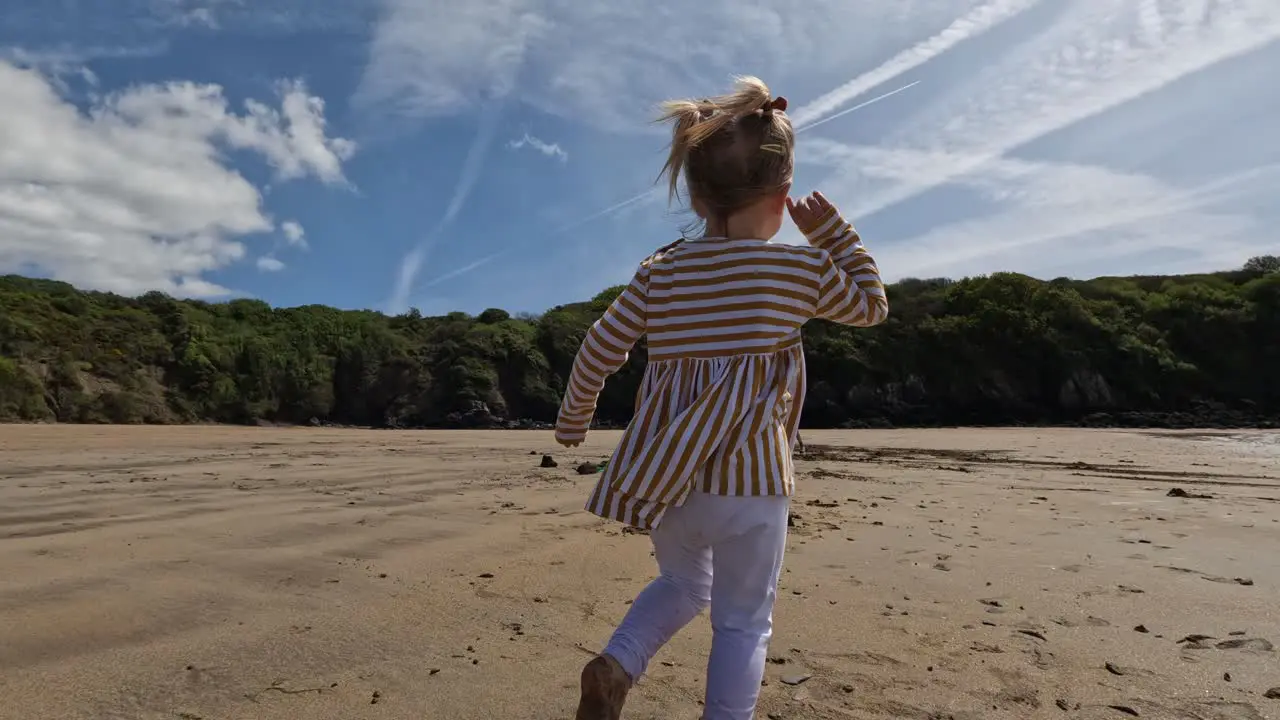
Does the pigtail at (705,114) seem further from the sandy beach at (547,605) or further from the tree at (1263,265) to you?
the tree at (1263,265)

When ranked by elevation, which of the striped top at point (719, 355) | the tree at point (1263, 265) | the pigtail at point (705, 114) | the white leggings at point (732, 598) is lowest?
the white leggings at point (732, 598)

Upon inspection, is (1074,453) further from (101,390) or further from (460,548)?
(101,390)

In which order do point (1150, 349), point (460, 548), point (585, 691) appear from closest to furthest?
point (585, 691), point (460, 548), point (1150, 349)

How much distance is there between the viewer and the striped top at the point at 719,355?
164cm

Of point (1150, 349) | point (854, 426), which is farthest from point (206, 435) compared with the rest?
point (1150, 349)

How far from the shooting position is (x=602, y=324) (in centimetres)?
193

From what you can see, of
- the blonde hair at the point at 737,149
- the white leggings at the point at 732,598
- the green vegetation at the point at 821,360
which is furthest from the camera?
the green vegetation at the point at 821,360

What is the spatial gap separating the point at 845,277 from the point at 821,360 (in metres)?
18.8

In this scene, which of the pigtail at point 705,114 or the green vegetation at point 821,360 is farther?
the green vegetation at point 821,360

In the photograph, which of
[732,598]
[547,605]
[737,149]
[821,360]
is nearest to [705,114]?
[737,149]

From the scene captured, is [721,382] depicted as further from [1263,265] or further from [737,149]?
[1263,265]

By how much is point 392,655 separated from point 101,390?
17549 mm

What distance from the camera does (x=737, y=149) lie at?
176cm

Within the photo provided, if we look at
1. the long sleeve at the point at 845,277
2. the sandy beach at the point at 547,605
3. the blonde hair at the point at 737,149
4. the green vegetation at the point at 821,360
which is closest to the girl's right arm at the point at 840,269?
the long sleeve at the point at 845,277
